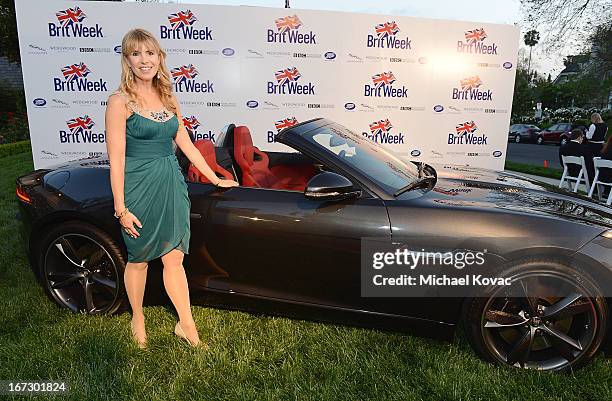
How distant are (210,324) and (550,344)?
204 cm

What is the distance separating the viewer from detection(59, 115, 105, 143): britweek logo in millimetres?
6469

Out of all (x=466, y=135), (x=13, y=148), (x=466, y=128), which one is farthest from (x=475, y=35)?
(x=13, y=148)

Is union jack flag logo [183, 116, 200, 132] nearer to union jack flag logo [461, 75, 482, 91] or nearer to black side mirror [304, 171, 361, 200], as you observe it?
union jack flag logo [461, 75, 482, 91]

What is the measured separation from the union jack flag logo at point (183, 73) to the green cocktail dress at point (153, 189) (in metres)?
4.63

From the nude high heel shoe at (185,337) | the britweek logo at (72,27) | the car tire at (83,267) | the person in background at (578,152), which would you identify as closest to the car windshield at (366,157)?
the nude high heel shoe at (185,337)

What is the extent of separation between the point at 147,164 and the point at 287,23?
16.7ft

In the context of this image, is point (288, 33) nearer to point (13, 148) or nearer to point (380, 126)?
point (380, 126)

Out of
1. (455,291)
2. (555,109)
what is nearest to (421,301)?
(455,291)

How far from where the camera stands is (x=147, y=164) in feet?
7.26

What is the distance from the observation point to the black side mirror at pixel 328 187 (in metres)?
2.16

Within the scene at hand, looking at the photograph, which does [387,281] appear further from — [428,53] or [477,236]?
[428,53]

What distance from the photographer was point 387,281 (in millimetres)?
2273

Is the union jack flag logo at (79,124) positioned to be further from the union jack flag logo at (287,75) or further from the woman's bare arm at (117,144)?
the woman's bare arm at (117,144)

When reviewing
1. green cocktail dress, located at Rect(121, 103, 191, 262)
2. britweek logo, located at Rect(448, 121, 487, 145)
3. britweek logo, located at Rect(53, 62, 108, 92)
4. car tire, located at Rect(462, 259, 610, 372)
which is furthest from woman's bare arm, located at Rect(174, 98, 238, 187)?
britweek logo, located at Rect(448, 121, 487, 145)
